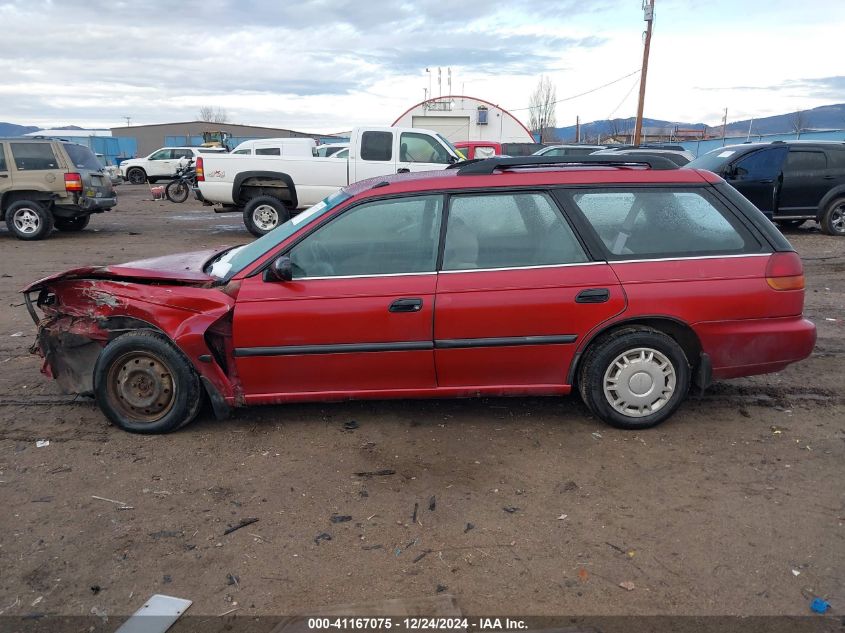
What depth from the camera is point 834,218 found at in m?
12.3

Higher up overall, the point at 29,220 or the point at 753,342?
the point at 29,220

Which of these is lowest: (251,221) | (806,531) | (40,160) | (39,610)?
(39,610)

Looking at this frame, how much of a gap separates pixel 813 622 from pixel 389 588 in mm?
1657

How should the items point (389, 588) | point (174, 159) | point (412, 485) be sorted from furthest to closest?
point (174, 159)
point (412, 485)
point (389, 588)

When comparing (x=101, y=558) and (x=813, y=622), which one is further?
(x=101, y=558)

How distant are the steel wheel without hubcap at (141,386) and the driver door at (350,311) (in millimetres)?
517

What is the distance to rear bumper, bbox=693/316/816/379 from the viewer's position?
4000 millimetres

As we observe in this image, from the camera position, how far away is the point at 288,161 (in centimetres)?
1234

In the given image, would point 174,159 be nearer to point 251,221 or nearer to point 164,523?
point 251,221

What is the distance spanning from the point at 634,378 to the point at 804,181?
10.3 metres

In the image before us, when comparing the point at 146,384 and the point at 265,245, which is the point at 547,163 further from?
the point at 146,384

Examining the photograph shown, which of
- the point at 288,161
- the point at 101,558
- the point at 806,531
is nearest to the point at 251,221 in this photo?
the point at 288,161

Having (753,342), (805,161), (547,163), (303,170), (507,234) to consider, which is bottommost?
(753,342)

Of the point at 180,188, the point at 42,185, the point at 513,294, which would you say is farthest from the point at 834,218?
the point at 180,188
